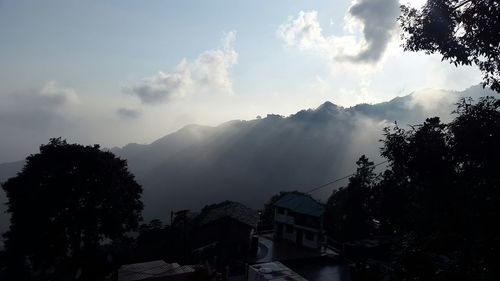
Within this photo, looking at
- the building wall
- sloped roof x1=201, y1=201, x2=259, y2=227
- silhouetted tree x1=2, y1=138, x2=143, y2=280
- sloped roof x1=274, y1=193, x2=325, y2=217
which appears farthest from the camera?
sloped roof x1=274, y1=193, x2=325, y2=217

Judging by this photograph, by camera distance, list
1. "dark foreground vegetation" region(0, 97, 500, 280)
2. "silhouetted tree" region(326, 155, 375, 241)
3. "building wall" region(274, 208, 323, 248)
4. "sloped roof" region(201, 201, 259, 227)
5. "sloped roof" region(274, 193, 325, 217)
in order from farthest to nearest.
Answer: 1. "silhouetted tree" region(326, 155, 375, 241)
2. "sloped roof" region(274, 193, 325, 217)
3. "building wall" region(274, 208, 323, 248)
4. "sloped roof" region(201, 201, 259, 227)
5. "dark foreground vegetation" region(0, 97, 500, 280)

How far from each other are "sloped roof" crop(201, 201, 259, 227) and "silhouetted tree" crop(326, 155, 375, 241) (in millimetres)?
11243

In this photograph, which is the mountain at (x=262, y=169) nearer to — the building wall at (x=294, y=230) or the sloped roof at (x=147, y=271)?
the building wall at (x=294, y=230)

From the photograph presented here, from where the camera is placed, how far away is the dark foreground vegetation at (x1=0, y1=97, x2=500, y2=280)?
1198 centimetres

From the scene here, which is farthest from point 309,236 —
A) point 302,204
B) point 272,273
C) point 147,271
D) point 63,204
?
point 63,204

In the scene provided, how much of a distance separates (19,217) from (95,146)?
897 centimetres

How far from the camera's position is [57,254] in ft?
106

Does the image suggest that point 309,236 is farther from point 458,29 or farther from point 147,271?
point 458,29

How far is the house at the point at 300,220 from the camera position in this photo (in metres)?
41.1

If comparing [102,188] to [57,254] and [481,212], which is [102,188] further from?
[481,212]

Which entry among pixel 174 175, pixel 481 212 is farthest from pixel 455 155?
pixel 174 175

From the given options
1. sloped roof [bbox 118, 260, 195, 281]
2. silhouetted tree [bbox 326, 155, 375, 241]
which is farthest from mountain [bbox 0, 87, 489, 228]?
sloped roof [bbox 118, 260, 195, 281]

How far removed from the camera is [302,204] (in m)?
44.0

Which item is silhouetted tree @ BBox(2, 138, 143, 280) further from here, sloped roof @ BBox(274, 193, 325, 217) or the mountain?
the mountain
